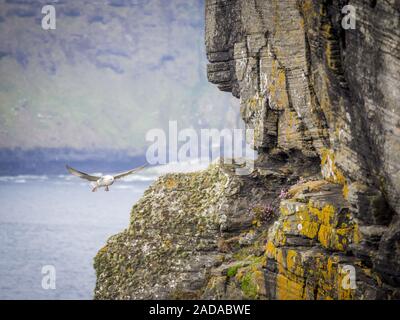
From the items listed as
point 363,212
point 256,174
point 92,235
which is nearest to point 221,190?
point 256,174

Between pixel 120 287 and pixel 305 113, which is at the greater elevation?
pixel 305 113

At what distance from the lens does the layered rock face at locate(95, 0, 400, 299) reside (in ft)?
96.2

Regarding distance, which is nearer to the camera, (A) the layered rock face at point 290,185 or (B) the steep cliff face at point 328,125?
(B) the steep cliff face at point 328,125

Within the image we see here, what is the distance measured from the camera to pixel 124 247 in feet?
132

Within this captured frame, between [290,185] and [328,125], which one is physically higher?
[328,125]

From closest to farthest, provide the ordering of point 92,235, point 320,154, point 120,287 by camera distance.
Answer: point 320,154, point 120,287, point 92,235

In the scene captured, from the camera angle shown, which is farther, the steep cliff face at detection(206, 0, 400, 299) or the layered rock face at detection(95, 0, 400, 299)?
the layered rock face at detection(95, 0, 400, 299)

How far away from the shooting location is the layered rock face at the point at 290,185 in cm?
2933

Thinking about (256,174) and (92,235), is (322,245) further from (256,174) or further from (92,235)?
(92,235)

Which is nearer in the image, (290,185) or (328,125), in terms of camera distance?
(328,125)

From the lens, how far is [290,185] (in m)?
39.2
